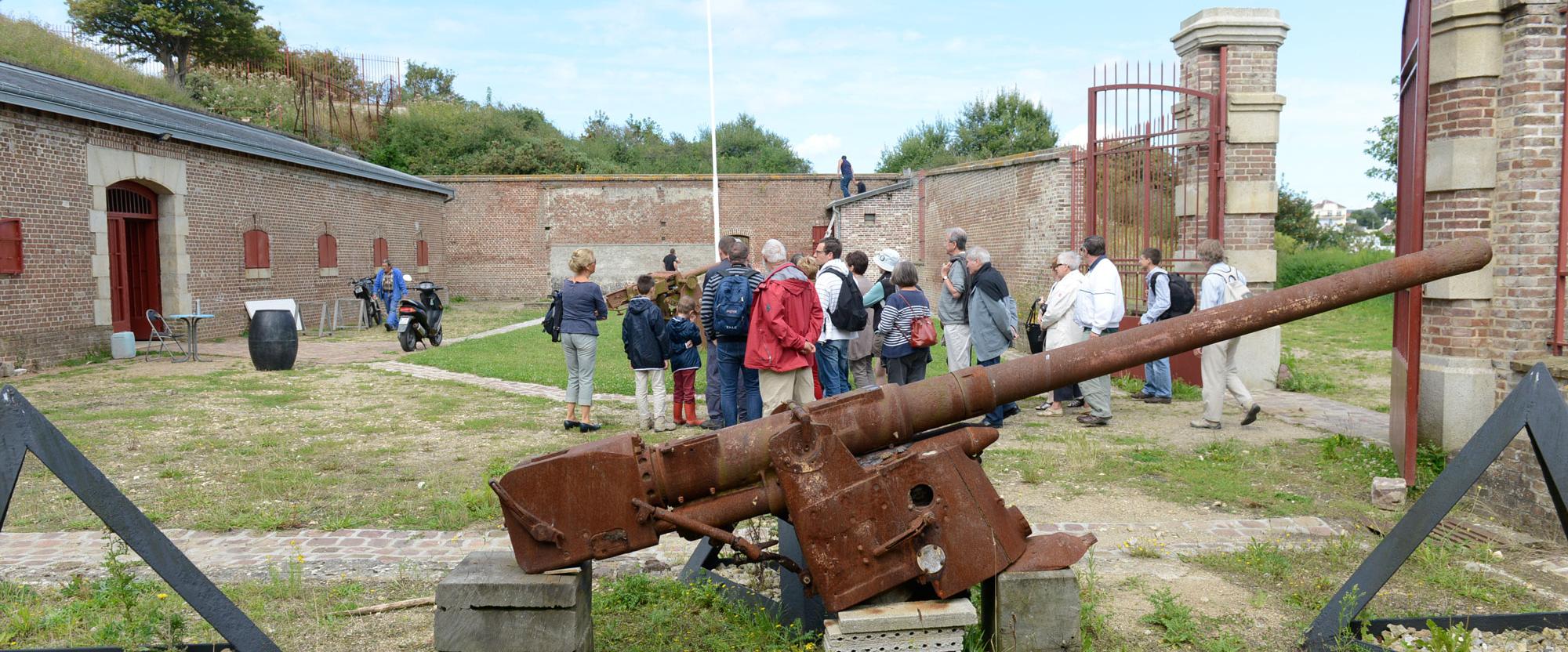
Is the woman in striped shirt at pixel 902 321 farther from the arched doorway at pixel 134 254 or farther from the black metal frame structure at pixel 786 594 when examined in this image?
the arched doorway at pixel 134 254

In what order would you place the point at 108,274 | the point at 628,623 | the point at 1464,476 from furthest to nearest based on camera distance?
1. the point at 108,274
2. the point at 628,623
3. the point at 1464,476

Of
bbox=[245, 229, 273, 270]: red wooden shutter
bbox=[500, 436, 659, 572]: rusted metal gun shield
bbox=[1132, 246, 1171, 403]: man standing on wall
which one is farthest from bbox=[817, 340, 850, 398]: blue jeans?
bbox=[245, 229, 273, 270]: red wooden shutter

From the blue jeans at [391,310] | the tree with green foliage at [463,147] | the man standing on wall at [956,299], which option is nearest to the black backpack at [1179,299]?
the man standing on wall at [956,299]

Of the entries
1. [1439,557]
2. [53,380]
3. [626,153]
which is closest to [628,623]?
[1439,557]

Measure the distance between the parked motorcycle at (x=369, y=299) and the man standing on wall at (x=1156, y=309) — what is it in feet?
58.1

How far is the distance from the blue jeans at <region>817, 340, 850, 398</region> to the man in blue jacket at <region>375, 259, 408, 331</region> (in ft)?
49.5

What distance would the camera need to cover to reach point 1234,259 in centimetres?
1166

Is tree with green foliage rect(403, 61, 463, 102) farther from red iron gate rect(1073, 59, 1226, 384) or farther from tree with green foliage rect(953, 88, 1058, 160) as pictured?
red iron gate rect(1073, 59, 1226, 384)

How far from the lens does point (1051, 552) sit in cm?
367

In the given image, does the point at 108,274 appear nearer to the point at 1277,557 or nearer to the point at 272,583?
the point at 272,583

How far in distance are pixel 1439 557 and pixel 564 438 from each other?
6.44 metres

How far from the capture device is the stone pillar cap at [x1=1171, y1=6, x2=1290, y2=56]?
11266 mm

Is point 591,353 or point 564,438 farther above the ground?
point 591,353

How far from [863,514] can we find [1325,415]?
807 centimetres
